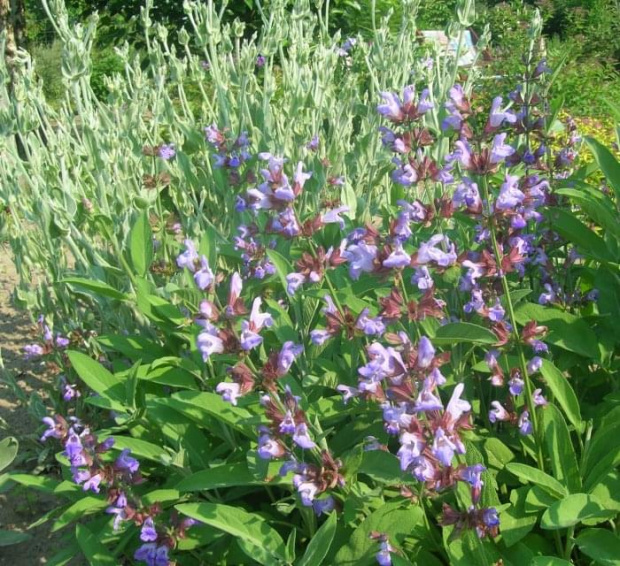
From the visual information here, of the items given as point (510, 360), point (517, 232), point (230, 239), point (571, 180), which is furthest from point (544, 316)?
point (230, 239)

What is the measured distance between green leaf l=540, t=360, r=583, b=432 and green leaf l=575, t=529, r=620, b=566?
255 mm

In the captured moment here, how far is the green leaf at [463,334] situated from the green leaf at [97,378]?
0.89 m

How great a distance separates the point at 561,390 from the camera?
160 centimetres

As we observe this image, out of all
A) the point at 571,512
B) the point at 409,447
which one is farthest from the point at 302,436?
the point at 571,512

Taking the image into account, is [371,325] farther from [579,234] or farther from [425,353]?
[579,234]

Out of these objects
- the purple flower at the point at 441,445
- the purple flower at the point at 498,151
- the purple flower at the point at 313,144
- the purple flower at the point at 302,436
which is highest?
the purple flower at the point at 498,151

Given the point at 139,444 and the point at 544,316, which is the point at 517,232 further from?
the point at 139,444

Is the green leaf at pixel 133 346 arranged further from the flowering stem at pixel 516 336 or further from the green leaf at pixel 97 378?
the flowering stem at pixel 516 336

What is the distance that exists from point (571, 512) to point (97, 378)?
1.21 metres

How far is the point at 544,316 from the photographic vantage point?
170 centimetres

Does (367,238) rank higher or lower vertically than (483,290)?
higher

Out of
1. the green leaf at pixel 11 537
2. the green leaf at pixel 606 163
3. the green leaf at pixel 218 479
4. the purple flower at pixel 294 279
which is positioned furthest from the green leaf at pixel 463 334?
the green leaf at pixel 11 537

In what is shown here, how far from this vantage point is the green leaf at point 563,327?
1.70 metres

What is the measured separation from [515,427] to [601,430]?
0.24 m
